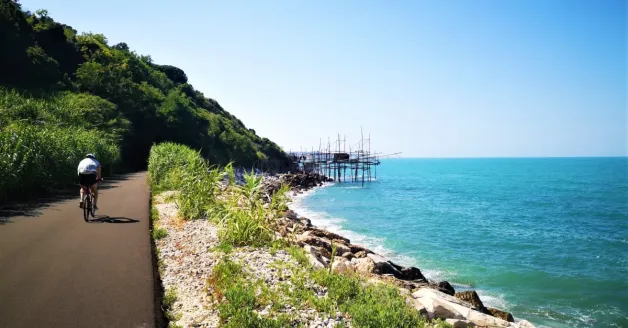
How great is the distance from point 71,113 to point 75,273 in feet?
95.3

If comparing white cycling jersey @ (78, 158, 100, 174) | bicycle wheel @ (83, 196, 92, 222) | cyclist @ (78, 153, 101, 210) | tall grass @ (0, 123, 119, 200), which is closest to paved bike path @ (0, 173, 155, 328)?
bicycle wheel @ (83, 196, 92, 222)

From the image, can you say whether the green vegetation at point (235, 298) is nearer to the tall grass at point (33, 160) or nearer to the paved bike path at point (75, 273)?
the paved bike path at point (75, 273)

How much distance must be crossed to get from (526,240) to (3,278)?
2742 centimetres

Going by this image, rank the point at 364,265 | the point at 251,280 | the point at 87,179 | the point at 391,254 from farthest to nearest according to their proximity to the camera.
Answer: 1. the point at 391,254
2. the point at 364,265
3. the point at 87,179
4. the point at 251,280

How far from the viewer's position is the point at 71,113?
30219 millimetres

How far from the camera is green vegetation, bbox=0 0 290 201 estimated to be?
14789 mm

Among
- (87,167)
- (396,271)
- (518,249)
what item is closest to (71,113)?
(87,167)

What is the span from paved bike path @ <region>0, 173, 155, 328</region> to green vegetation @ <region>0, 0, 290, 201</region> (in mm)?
4728

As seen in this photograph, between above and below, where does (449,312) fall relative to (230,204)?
below

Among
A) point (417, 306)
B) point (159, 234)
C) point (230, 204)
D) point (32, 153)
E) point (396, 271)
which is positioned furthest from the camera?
point (32, 153)

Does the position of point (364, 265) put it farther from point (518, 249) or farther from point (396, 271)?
point (518, 249)

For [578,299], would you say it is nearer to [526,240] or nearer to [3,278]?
[526,240]

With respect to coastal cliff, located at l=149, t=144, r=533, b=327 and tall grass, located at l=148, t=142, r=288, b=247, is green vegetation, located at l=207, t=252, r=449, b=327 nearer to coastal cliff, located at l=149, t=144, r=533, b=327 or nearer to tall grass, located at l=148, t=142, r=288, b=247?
coastal cliff, located at l=149, t=144, r=533, b=327

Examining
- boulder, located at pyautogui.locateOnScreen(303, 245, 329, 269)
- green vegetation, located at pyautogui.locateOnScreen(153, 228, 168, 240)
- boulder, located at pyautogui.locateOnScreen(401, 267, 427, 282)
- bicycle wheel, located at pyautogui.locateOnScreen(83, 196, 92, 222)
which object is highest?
bicycle wheel, located at pyautogui.locateOnScreen(83, 196, 92, 222)
